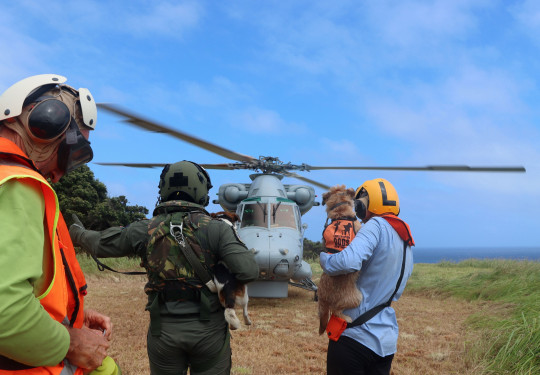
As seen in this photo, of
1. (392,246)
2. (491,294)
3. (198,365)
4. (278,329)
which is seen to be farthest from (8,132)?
(491,294)

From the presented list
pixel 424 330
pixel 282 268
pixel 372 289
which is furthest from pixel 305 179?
pixel 372 289

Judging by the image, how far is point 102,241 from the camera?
256cm

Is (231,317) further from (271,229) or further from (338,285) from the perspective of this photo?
(271,229)

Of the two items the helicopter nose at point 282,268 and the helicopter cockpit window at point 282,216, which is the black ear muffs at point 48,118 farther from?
the helicopter cockpit window at point 282,216

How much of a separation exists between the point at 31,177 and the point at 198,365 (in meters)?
Result: 1.85

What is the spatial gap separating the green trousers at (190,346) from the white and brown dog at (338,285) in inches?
29.0

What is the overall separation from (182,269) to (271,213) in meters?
5.67

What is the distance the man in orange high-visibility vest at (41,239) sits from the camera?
1016mm

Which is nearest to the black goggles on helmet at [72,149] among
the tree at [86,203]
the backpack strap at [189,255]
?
the backpack strap at [189,255]

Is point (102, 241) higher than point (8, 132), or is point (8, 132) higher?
point (8, 132)

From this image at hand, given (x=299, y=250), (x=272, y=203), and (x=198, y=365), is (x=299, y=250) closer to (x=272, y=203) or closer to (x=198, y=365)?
(x=272, y=203)

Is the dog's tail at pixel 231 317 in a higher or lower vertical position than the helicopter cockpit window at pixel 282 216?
lower

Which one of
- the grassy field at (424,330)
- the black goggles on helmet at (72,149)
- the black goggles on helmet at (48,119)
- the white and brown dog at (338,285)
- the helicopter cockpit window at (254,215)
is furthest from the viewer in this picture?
the helicopter cockpit window at (254,215)

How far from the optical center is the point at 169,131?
18.5ft
